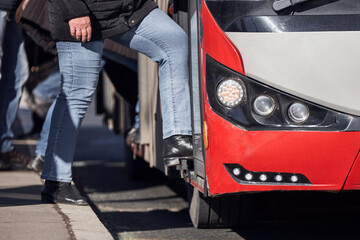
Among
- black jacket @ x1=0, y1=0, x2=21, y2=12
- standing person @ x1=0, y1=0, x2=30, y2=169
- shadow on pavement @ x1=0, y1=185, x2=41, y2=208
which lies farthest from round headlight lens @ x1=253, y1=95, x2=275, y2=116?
standing person @ x1=0, y1=0, x2=30, y2=169

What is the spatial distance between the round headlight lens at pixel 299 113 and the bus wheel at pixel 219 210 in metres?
1.05

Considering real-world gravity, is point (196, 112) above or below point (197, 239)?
above

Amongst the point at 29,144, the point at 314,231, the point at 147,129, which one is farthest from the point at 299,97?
the point at 29,144

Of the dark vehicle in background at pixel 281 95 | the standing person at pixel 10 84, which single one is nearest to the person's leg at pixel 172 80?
the dark vehicle in background at pixel 281 95

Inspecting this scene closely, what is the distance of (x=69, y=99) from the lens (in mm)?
4840

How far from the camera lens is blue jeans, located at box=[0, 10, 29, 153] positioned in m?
6.94

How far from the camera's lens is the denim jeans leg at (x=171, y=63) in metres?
4.60

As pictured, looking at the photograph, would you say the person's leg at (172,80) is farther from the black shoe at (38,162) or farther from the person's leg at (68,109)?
the black shoe at (38,162)

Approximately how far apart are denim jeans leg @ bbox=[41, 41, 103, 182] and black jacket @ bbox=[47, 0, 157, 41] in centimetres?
13

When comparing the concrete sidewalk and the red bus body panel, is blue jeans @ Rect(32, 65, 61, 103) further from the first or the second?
the red bus body panel

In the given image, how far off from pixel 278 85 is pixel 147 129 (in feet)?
6.60

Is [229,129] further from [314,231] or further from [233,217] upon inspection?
[314,231]

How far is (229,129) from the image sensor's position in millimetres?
4039

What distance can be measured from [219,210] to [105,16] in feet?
4.60
